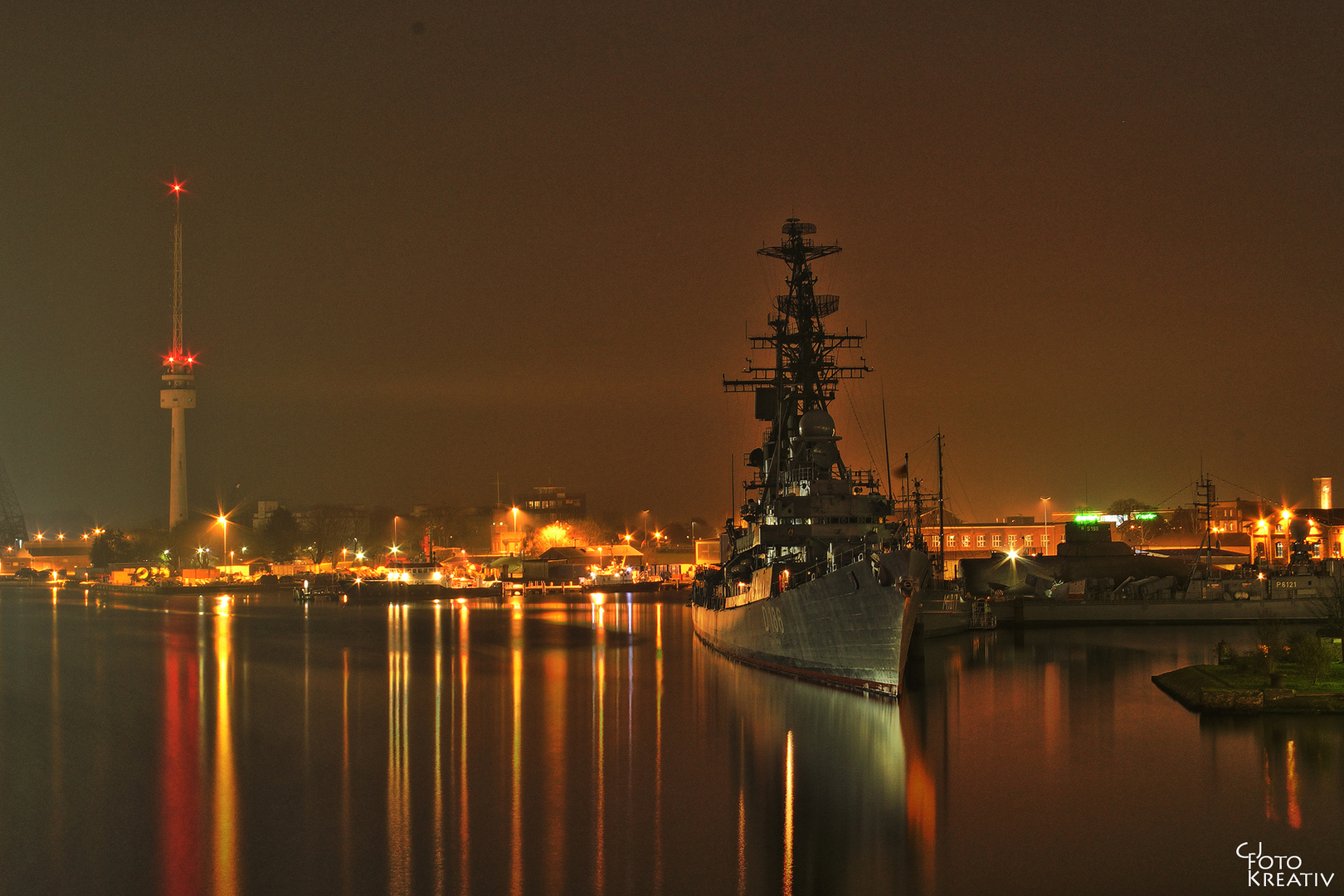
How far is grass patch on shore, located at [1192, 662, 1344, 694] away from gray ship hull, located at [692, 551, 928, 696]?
320 inches

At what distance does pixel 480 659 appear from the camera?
44031 millimetres

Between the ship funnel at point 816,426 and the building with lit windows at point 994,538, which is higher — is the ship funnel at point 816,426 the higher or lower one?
the higher one

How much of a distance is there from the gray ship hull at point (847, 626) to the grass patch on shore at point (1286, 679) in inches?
320

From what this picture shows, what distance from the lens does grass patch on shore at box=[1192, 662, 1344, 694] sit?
2630 cm

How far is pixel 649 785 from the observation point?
66.7 feet

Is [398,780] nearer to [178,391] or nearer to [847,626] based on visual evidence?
[847,626]

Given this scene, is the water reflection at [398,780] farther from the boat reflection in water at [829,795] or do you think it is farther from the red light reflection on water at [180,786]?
the boat reflection in water at [829,795]

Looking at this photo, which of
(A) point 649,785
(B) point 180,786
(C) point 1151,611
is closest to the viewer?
(A) point 649,785

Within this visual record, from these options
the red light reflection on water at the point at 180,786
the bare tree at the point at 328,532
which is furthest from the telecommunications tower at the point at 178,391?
the red light reflection on water at the point at 180,786

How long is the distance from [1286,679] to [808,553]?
46.0 ft

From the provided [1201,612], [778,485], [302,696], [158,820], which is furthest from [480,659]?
[1201,612]

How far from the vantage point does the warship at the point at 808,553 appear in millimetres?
28750

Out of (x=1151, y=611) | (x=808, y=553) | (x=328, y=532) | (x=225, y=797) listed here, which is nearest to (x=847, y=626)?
(x=808, y=553)

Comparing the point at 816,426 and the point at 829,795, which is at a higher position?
the point at 816,426
